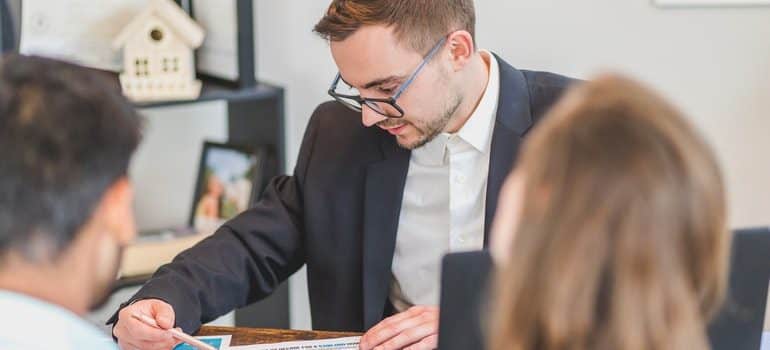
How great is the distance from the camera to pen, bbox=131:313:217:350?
1439mm

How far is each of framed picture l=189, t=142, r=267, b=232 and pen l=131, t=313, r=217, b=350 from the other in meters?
0.90

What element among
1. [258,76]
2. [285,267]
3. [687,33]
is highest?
Result: [687,33]

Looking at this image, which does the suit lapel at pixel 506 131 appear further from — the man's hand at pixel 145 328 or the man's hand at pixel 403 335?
the man's hand at pixel 145 328

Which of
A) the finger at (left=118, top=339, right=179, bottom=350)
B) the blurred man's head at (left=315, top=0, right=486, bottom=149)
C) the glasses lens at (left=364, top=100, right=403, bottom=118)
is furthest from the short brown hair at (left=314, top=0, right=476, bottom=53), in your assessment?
the finger at (left=118, top=339, right=179, bottom=350)

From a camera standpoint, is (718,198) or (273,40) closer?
(718,198)

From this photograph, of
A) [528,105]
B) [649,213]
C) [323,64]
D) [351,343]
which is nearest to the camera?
[649,213]

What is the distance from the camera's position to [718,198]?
772 mm

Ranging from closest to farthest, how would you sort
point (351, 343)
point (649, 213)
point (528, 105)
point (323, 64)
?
1. point (649, 213)
2. point (351, 343)
3. point (528, 105)
4. point (323, 64)

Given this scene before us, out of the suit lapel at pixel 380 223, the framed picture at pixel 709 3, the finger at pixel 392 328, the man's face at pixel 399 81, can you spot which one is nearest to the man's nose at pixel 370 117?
the man's face at pixel 399 81

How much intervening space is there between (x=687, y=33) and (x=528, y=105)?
28.6 inches

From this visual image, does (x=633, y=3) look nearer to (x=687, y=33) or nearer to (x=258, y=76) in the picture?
(x=687, y=33)

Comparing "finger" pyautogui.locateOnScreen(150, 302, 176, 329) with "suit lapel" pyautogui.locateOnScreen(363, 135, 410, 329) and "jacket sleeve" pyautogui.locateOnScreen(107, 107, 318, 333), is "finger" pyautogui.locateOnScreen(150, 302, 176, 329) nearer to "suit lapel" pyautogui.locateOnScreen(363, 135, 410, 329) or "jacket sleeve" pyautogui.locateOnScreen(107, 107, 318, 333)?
"jacket sleeve" pyautogui.locateOnScreen(107, 107, 318, 333)

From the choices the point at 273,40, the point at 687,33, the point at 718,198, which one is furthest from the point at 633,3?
the point at 718,198

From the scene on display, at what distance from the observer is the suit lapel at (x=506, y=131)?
1.70 metres
